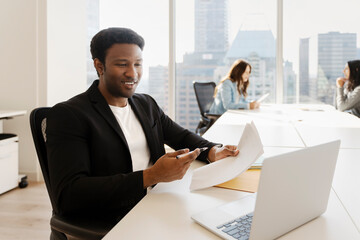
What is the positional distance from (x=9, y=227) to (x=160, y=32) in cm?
343

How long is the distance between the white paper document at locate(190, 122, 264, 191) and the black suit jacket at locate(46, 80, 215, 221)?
207mm

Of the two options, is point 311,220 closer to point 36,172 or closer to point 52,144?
point 52,144

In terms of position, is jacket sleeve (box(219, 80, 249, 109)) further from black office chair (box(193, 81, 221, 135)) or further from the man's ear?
the man's ear

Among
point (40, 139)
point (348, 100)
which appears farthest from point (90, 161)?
point (348, 100)

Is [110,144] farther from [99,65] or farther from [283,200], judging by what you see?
[283,200]

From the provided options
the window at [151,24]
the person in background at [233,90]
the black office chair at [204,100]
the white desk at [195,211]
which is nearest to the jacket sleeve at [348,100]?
the person in background at [233,90]

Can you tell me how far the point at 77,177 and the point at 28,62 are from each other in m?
2.97

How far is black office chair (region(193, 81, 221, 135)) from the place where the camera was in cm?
434

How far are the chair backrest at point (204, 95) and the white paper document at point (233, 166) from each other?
3.15 meters

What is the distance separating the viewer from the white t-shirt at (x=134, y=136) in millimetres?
1475

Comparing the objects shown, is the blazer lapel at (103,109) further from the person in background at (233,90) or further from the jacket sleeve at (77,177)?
the person in background at (233,90)

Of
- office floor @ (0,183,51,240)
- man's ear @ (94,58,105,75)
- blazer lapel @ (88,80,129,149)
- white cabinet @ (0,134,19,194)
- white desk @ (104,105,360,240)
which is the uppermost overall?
man's ear @ (94,58,105,75)

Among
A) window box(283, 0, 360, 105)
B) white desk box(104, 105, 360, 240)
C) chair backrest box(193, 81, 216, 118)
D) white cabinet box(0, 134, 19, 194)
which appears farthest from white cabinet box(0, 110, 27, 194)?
window box(283, 0, 360, 105)

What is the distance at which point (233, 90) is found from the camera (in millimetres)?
4324
